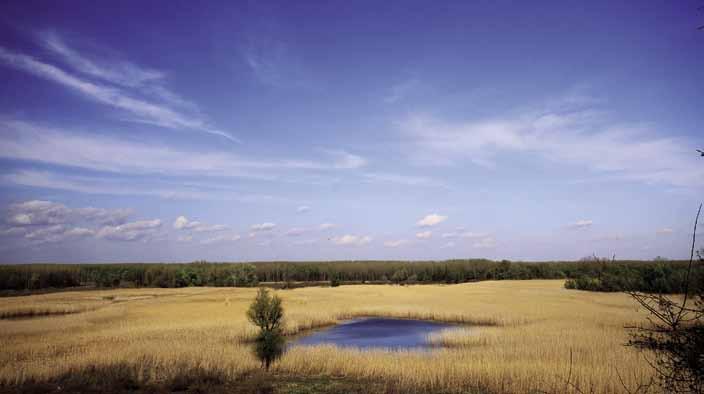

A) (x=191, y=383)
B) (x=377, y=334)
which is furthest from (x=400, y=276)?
(x=191, y=383)

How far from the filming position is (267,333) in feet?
57.9

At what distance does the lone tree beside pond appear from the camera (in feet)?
57.2

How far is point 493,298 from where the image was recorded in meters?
44.9

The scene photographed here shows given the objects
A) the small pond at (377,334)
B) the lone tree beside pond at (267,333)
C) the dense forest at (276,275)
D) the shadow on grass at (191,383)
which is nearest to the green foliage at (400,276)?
the dense forest at (276,275)

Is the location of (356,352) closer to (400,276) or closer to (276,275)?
(400,276)

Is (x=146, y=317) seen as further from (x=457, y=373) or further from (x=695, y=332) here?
(x=695, y=332)

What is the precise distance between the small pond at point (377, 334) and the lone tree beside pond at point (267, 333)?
3.18 m

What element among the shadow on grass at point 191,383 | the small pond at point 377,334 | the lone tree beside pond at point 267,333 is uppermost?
the lone tree beside pond at point 267,333

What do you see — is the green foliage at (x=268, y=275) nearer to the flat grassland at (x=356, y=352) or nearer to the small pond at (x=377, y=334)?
the flat grassland at (x=356, y=352)

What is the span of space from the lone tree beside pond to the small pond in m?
3.18

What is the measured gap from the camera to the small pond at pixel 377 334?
24.1 meters

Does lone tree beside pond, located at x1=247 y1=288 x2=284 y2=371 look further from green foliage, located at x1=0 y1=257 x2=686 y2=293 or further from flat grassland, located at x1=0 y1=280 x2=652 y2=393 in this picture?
green foliage, located at x1=0 y1=257 x2=686 y2=293

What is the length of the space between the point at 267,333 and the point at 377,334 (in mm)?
11947

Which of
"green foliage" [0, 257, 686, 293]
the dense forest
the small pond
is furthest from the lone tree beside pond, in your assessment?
"green foliage" [0, 257, 686, 293]
